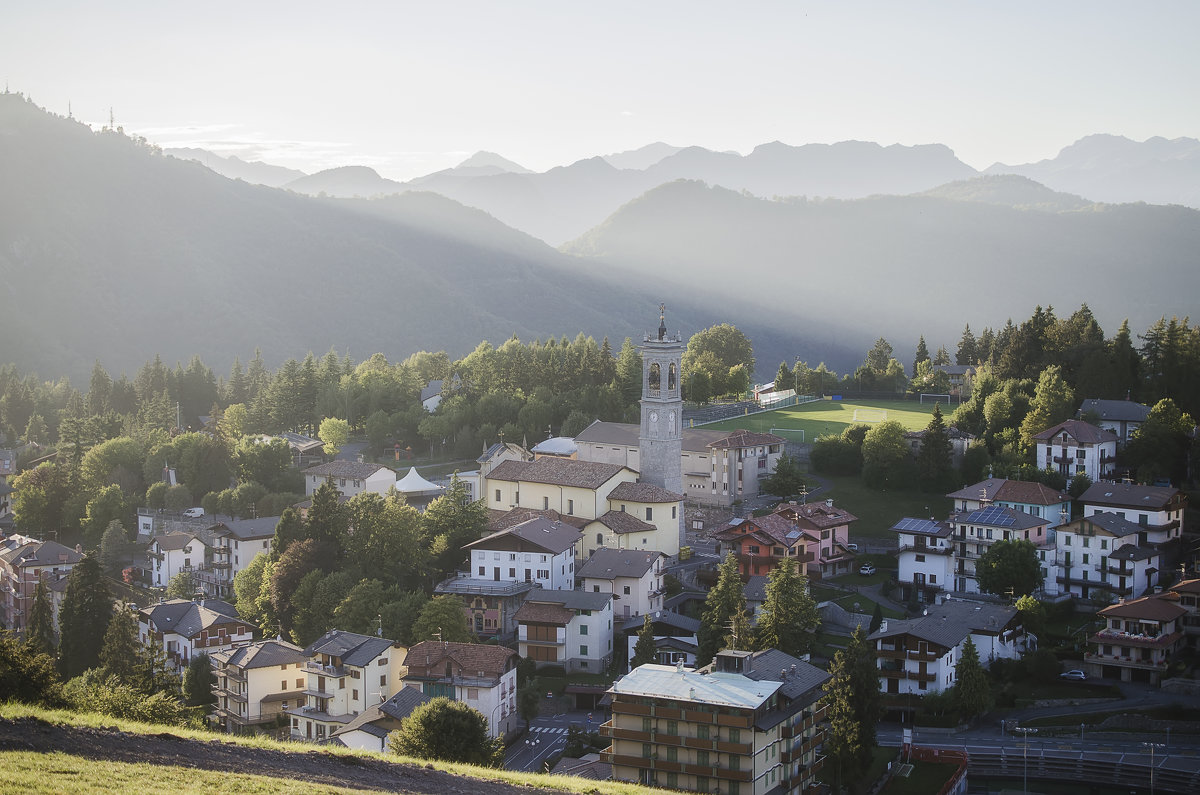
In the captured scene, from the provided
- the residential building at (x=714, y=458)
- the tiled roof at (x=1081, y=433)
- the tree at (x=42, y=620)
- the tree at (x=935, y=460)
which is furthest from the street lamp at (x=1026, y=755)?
the tree at (x=42, y=620)

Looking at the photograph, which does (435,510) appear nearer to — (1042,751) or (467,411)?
(467,411)

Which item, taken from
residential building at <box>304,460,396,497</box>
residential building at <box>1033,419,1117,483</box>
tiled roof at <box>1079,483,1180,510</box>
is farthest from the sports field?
residential building at <box>304,460,396,497</box>

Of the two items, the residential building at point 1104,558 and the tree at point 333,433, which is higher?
the tree at point 333,433

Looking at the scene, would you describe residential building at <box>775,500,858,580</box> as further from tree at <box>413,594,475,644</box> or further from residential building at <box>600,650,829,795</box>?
residential building at <box>600,650,829,795</box>

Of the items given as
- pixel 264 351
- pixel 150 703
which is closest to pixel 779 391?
pixel 150 703

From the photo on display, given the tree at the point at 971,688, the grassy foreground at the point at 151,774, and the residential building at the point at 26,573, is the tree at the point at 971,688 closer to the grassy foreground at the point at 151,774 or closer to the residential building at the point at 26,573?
the grassy foreground at the point at 151,774
